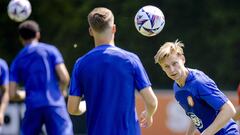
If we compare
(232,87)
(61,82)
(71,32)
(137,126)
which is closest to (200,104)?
(137,126)

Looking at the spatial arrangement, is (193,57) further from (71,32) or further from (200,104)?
(200,104)

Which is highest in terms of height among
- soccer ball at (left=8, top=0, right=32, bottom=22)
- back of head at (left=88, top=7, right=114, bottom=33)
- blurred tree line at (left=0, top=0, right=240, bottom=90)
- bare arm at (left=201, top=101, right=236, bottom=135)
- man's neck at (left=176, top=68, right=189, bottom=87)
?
back of head at (left=88, top=7, right=114, bottom=33)

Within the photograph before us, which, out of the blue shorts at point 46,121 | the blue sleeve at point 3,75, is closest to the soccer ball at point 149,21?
the blue shorts at point 46,121

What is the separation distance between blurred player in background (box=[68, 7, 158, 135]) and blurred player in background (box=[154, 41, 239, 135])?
11.1 inches

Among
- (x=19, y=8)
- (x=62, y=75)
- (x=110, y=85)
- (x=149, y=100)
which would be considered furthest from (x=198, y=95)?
(x=19, y=8)

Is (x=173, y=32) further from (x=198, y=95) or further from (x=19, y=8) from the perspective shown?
(x=198, y=95)

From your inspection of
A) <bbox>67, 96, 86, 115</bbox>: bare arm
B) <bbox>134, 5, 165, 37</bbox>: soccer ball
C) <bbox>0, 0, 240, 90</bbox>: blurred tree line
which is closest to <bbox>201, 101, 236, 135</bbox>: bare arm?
<bbox>67, 96, 86, 115</bbox>: bare arm

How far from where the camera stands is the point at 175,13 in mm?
21734

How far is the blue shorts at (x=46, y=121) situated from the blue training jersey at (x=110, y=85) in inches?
148

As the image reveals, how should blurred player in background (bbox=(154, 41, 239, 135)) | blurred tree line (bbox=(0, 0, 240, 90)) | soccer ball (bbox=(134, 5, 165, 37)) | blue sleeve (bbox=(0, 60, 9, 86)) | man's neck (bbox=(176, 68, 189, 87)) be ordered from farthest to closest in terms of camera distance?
blurred tree line (bbox=(0, 0, 240, 90)) → blue sleeve (bbox=(0, 60, 9, 86)) → soccer ball (bbox=(134, 5, 165, 37)) → man's neck (bbox=(176, 68, 189, 87)) → blurred player in background (bbox=(154, 41, 239, 135))

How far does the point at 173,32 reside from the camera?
2147 cm

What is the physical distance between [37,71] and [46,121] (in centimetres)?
63

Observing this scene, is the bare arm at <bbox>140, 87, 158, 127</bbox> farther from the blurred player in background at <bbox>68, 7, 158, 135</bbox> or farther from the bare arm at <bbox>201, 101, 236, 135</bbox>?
the bare arm at <bbox>201, 101, 236, 135</bbox>

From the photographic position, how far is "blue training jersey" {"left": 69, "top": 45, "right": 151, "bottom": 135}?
583 centimetres
